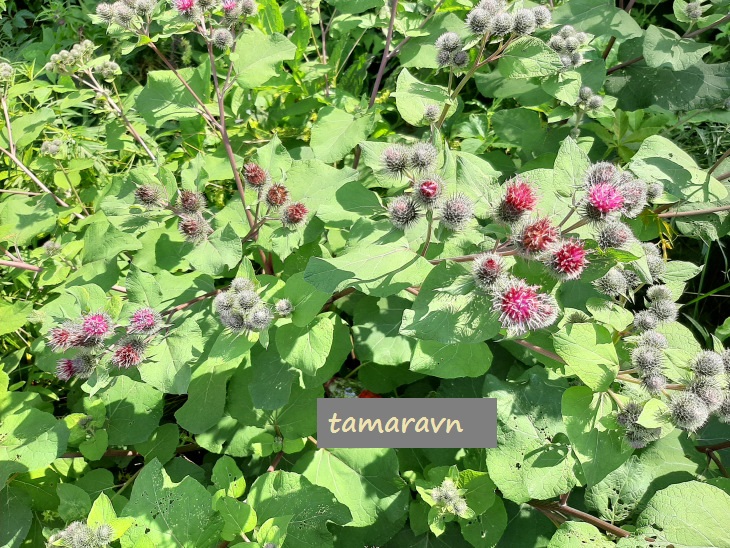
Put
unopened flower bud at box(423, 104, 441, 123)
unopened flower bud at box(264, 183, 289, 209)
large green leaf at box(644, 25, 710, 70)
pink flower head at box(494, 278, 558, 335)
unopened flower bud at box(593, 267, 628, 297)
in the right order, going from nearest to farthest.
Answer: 1. pink flower head at box(494, 278, 558, 335)
2. unopened flower bud at box(593, 267, 628, 297)
3. unopened flower bud at box(264, 183, 289, 209)
4. unopened flower bud at box(423, 104, 441, 123)
5. large green leaf at box(644, 25, 710, 70)

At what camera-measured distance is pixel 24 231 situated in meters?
2.68

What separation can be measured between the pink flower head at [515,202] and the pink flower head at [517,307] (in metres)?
0.21

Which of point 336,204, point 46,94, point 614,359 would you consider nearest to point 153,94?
point 46,94

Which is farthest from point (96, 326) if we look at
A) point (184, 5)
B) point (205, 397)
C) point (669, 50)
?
point (669, 50)

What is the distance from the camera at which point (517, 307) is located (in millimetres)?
1536

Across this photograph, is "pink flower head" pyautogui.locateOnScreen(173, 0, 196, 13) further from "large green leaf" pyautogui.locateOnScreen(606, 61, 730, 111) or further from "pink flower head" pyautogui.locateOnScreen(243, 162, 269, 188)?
"large green leaf" pyautogui.locateOnScreen(606, 61, 730, 111)

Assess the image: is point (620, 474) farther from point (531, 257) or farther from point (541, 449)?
point (531, 257)

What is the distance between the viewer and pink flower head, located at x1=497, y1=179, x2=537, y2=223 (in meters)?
1.61

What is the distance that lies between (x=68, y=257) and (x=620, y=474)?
2713 millimetres

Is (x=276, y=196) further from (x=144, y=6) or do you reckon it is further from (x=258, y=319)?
(x=144, y=6)

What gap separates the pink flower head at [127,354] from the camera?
186 cm

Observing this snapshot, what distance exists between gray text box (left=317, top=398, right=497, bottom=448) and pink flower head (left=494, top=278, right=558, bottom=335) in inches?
31.1

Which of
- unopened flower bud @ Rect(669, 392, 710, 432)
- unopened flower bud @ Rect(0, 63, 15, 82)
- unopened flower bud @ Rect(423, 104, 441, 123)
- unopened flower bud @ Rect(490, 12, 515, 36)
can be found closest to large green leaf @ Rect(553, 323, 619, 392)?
unopened flower bud @ Rect(669, 392, 710, 432)

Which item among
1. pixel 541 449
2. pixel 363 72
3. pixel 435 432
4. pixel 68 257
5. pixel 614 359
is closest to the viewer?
pixel 614 359
